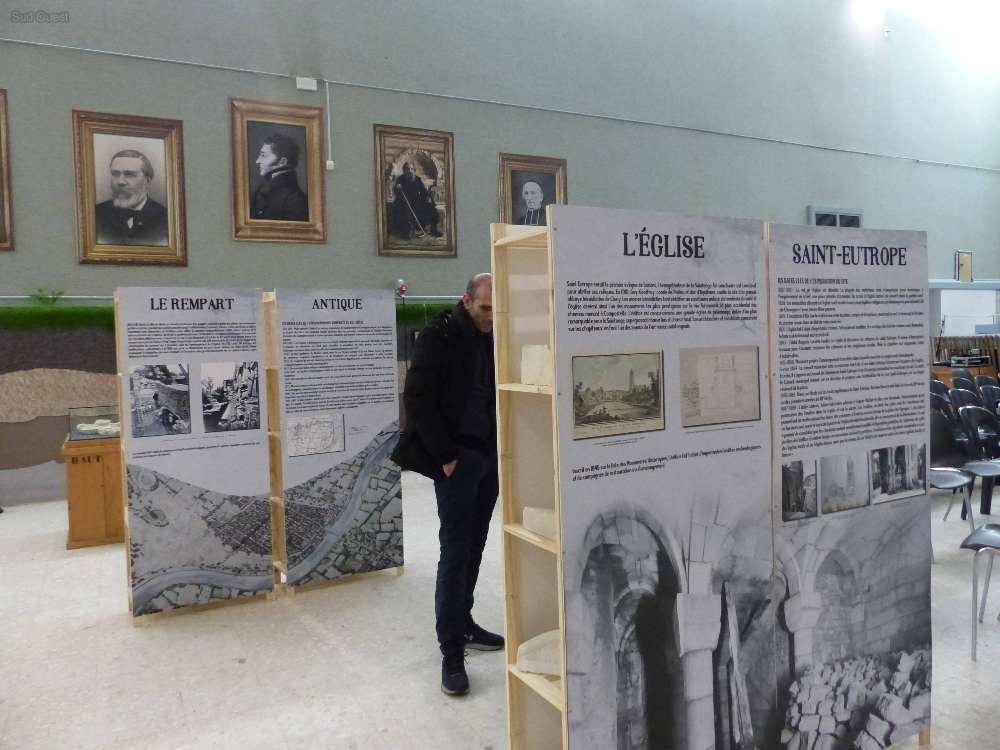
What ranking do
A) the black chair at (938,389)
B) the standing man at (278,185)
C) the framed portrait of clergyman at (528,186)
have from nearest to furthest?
the black chair at (938,389) < the standing man at (278,185) < the framed portrait of clergyman at (528,186)

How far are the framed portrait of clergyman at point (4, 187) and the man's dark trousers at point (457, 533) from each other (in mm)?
8103

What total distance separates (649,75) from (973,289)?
374 inches

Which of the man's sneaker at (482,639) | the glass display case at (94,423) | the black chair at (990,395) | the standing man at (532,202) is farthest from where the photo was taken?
the standing man at (532,202)

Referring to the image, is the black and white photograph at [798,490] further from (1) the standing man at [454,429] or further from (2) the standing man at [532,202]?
(2) the standing man at [532,202]

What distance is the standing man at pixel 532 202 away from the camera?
12148mm

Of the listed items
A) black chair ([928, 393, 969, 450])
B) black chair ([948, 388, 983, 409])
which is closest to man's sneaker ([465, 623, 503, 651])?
black chair ([928, 393, 969, 450])

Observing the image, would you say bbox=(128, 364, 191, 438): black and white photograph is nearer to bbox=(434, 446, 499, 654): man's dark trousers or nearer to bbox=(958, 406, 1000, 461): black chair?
bbox=(434, 446, 499, 654): man's dark trousers

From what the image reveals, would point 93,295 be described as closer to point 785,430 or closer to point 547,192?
point 547,192

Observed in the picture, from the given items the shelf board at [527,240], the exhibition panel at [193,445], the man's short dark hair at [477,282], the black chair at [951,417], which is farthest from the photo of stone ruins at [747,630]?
the black chair at [951,417]

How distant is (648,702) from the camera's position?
2.25 m

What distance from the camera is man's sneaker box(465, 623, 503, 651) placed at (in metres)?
3.98

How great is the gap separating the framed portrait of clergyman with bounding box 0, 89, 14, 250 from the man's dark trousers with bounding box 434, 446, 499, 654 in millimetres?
8103

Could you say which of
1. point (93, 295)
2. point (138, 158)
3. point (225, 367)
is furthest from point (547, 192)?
point (225, 367)

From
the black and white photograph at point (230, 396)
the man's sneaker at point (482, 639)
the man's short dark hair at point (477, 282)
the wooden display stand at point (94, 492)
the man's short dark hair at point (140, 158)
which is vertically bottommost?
the man's sneaker at point (482, 639)
